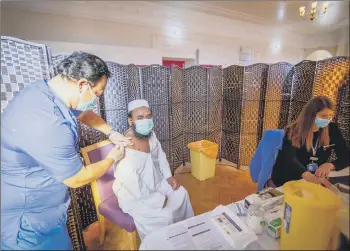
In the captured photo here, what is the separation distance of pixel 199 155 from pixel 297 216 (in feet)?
6.60

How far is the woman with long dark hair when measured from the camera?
841 millimetres

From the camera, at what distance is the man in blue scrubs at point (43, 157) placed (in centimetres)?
67

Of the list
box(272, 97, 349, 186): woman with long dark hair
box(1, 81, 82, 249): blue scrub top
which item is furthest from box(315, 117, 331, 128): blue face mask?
box(1, 81, 82, 249): blue scrub top

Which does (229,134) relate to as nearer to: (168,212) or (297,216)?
(168,212)

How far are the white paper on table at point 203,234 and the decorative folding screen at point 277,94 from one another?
2029mm

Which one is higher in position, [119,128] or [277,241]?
[119,128]

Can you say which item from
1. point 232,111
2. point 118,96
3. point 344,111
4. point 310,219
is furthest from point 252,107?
point 310,219

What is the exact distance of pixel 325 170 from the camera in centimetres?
91

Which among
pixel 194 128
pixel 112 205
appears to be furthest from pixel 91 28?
pixel 112 205

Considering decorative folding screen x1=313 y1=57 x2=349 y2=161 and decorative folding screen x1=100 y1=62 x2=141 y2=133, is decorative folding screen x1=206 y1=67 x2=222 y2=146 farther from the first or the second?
decorative folding screen x1=313 y1=57 x2=349 y2=161

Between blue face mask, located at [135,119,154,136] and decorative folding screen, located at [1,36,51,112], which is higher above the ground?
decorative folding screen, located at [1,36,51,112]

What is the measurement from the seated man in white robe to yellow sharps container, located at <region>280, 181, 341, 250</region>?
0.67m

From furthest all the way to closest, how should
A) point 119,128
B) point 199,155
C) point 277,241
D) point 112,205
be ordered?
1. point 199,155
2. point 119,128
3. point 112,205
4. point 277,241

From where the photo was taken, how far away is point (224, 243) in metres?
0.67
